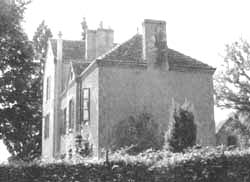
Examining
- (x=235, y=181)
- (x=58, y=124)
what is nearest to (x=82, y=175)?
(x=235, y=181)

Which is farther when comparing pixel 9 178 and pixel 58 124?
pixel 58 124

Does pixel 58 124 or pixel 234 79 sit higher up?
pixel 234 79

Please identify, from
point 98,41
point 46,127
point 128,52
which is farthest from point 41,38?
point 128,52

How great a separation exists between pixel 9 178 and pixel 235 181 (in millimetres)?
8409

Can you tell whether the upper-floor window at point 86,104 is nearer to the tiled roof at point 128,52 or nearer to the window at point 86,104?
the window at point 86,104

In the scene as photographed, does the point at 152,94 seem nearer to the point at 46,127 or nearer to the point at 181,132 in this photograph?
the point at 181,132

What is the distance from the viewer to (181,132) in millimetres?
20547

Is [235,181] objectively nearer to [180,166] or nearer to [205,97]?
[180,166]

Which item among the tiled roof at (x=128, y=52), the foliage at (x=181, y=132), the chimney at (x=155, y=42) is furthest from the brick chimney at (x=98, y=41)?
the foliage at (x=181, y=132)

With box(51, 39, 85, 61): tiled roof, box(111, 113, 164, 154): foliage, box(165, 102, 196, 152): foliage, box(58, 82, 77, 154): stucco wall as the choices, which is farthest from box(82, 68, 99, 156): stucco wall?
box(51, 39, 85, 61): tiled roof

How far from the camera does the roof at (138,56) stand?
26234 mm

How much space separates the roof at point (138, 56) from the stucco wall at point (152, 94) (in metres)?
0.52

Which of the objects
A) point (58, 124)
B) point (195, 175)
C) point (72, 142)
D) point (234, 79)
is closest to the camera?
point (195, 175)

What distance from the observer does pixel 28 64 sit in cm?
3091
